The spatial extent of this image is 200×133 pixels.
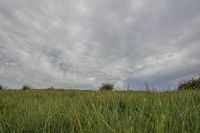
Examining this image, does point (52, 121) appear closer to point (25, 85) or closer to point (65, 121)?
point (65, 121)

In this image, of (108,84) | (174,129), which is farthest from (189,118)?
(108,84)

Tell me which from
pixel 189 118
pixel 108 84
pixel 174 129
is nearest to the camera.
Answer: pixel 174 129

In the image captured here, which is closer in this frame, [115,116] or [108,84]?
[115,116]

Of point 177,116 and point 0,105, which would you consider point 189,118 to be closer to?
point 177,116

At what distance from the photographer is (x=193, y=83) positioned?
11.9 metres

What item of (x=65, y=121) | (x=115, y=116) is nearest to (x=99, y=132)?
(x=115, y=116)

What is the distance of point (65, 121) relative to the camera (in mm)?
2559

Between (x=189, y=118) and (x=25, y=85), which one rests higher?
(x=25, y=85)

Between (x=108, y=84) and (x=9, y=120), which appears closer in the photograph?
(x=9, y=120)

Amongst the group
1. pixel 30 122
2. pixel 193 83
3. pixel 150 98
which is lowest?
pixel 30 122

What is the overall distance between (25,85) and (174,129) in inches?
616

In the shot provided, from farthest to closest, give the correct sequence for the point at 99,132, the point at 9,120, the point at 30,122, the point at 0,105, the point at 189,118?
the point at 0,105
the point at 9,120
the point at 30,122
the point at 189,118
the point at 99,132

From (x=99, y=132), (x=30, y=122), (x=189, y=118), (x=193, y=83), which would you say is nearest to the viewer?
(x=99, y=132)

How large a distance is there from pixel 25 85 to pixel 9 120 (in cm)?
1395
